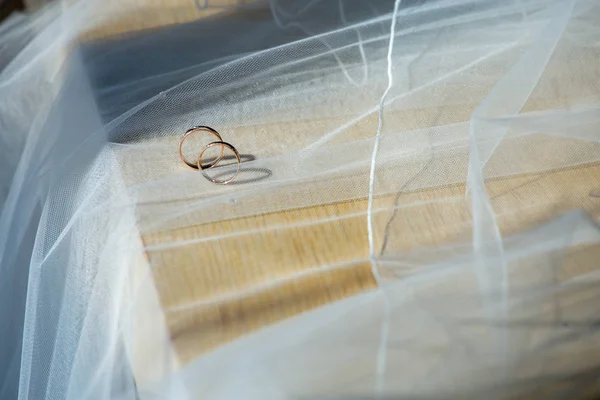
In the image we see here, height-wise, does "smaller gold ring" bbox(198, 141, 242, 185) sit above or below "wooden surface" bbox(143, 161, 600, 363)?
above

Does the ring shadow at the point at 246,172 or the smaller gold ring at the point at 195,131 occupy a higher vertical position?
the smaller gold ring at the point at 195,131

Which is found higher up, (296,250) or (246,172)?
(246,172)

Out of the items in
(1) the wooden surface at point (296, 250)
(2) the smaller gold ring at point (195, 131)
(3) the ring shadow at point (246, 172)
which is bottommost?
(1) the wooden surface at point (296, 250)

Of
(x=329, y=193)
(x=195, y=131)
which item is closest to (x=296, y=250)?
(x=329, y=193)

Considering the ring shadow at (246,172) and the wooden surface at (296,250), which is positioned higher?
the ring shadow at (246,172)

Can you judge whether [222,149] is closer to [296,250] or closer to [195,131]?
[195,131]

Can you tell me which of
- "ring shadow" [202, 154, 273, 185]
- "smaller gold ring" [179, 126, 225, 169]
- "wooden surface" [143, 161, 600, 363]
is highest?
"smaller gold ring" [179, 126, 225, 169]

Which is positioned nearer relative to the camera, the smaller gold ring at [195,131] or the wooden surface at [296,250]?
the wooden surface at [296,250]

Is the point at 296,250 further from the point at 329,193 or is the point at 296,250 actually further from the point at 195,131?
the point at 195,131

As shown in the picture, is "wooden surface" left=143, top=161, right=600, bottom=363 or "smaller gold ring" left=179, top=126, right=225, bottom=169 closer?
"wooden surface" left=143, top=161, right=600, bottom=363

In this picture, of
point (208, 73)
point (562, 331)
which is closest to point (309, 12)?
point (208, 73)

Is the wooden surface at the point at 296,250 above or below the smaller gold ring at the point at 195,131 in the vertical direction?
below
